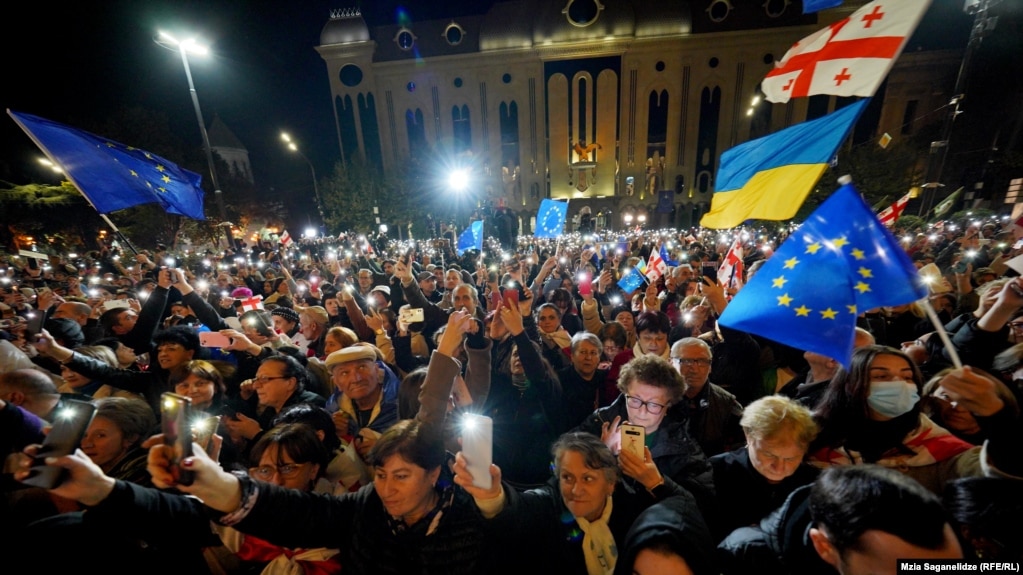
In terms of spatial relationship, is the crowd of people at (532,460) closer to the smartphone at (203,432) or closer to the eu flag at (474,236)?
the smartphone at (203,432)

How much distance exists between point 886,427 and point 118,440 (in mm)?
4717

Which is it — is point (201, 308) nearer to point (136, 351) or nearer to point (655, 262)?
point (136, 351)

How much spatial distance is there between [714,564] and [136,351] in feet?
20.2

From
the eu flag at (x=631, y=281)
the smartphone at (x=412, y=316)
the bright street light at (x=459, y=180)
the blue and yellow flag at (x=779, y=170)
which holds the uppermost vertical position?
the bright street light at (x=459, y=180)

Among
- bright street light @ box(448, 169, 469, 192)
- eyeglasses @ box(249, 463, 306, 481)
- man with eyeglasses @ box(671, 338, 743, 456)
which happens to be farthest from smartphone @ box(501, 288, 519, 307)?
bright street light @ box(448, 169, 469, 192)

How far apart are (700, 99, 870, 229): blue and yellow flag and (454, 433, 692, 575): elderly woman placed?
244 centimetres

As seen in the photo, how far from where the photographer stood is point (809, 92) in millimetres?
3965

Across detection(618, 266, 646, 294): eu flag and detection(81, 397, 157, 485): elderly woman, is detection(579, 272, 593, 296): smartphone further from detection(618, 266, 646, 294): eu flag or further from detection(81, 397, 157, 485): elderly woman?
detection(81, 397, 157, 485): elderly woman

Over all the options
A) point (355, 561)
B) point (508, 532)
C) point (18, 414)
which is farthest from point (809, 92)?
point (18, 414)

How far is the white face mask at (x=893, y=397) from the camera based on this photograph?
7.46 feet

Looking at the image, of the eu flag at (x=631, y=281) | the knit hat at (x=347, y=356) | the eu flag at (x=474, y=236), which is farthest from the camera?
the eu flag at (x=474, y=236)

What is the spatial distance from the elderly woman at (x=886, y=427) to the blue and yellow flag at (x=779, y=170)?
1.28 meters

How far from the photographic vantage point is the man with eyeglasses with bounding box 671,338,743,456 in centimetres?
297

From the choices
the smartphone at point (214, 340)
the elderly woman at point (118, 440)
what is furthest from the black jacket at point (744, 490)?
the smartphone at point (214, 340)
